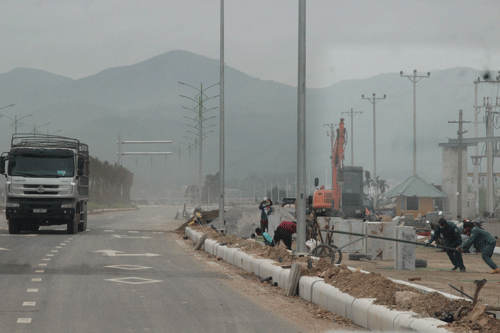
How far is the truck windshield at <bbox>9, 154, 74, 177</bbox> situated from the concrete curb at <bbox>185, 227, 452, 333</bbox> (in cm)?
1408

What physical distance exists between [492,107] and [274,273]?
59486 millimetres

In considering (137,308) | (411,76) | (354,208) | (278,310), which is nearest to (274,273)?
(278,310)

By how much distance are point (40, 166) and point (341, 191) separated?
2911 centimetres

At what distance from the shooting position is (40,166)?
29656mm

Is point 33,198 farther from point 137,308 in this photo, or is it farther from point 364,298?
point 364,298

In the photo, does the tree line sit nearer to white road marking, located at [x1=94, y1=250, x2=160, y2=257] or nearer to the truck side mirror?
the truck side mirror

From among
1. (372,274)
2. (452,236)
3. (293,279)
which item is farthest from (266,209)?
(372,274)

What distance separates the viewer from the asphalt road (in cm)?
1023

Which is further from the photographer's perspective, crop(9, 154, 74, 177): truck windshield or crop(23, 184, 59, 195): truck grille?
crop(23, 184, 59, 195): truck grille

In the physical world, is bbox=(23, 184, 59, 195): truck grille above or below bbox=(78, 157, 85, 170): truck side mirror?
below

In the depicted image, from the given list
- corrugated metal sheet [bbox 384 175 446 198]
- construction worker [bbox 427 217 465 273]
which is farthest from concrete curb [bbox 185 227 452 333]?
corrugated metal sheet [bbox 384 175 446 198]

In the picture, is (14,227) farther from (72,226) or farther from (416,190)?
(416,190)

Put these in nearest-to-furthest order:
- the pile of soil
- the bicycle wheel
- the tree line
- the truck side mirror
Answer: the pile of soil → the bicycle wheel → the truck side mirror → the tree line

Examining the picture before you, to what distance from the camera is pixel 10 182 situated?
29.7 m
